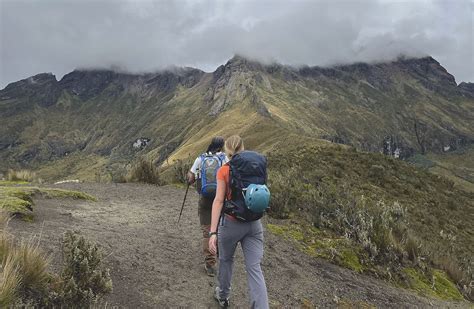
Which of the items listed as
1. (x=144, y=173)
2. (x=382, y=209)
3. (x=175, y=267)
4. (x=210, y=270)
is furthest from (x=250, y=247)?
(x=144, y=173)

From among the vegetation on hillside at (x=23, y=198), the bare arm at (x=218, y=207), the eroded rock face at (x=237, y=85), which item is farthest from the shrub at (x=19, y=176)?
the eroded rock face at (x=237, y=85)

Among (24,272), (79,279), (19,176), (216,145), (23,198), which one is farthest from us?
(19,176)

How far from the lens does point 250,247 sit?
5.06 m

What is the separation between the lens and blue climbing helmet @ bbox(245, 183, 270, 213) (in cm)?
471

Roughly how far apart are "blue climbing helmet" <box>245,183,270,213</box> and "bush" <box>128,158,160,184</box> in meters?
13.6

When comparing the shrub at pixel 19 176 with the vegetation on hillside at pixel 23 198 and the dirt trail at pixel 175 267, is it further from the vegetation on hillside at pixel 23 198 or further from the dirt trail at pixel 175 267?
the dirt trail at pixel 175 267

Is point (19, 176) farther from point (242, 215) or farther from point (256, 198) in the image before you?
point (256, 198)

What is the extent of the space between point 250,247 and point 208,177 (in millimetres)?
1567

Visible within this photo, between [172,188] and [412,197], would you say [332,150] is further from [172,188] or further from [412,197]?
[172,188]

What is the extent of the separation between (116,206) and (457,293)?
8.44 meters

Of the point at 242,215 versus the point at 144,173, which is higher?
the point at 242,215

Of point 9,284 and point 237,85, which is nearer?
point 9,284

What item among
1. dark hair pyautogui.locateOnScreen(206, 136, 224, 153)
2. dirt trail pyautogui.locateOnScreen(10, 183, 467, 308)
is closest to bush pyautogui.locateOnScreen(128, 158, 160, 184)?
dirt trail pyautogui.locateOnScreen(10, 183, 467, 308)

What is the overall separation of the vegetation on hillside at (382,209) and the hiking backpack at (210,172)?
3.82 m
